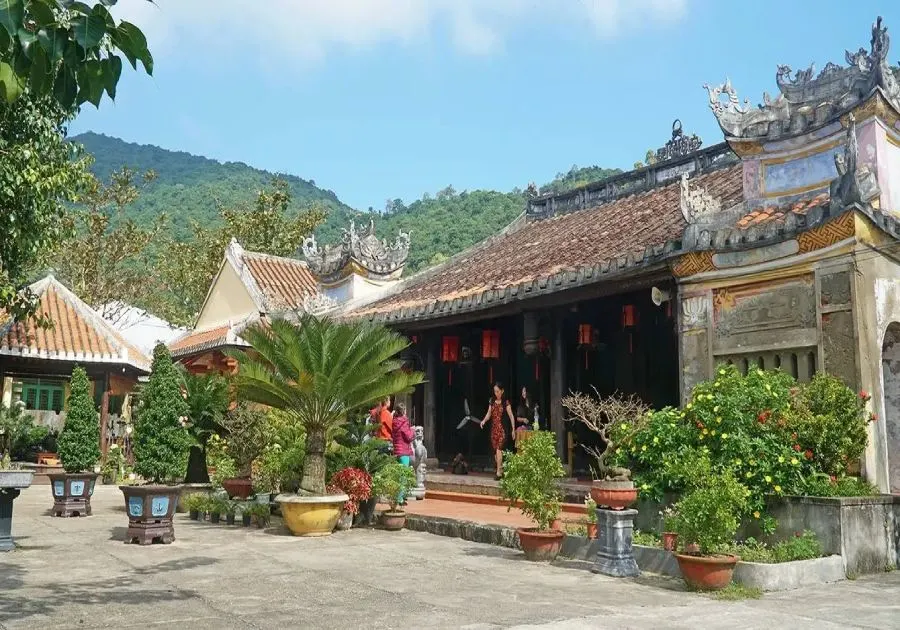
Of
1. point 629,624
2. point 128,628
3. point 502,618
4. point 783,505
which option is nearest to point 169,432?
point 128,628

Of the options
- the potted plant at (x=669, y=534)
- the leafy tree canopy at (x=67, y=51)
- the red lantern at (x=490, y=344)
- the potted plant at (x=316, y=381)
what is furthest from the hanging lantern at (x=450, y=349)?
the leafy tree canopy at (x=67, y=51)

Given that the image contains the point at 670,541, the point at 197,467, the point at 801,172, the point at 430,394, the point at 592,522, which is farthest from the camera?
the point at 430,394

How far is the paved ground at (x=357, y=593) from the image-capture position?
570 cm

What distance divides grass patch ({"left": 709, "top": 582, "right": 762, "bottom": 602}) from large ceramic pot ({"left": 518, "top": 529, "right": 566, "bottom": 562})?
2.00 metres

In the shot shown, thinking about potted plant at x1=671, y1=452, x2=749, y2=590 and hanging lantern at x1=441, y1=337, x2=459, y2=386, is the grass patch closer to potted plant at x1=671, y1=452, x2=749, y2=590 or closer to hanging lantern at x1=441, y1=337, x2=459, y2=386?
potted plant at x1=671, y1=452, x2=749, y2=590

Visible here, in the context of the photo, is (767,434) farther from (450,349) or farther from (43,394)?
(43,394)

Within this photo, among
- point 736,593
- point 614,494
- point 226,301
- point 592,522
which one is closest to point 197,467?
point 592,522

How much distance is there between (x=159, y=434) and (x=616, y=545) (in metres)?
5.45

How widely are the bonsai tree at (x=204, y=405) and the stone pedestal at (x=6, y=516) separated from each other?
467 cm

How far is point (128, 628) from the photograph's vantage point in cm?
528

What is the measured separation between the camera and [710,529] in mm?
6969

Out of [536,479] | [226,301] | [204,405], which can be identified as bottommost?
[536,479]

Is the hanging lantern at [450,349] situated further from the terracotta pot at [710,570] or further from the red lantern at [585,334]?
the terracotta pot at [710,570]

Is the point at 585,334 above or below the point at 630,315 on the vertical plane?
below
